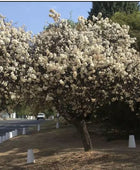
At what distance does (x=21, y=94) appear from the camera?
33.0 ft

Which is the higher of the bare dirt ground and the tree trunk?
the tree trunk

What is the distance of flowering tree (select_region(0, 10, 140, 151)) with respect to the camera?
9.18m

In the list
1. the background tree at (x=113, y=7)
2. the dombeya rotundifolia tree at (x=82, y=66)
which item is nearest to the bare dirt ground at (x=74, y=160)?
the dombeya rotundifolia tree at (x=82, y=66)

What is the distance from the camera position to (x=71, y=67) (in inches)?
359

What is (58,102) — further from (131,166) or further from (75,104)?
(131,166)

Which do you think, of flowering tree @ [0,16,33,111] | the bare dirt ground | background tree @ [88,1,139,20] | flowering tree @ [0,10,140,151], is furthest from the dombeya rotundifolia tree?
background tree @ [88,1,139,20]

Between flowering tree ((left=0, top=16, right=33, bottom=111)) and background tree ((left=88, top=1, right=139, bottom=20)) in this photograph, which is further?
background tree ((left=88, top=1, right=139, bottom=20))

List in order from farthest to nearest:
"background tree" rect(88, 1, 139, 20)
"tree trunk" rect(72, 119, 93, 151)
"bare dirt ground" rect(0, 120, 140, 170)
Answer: "background tree" rect(88, 1, 139, 20), "tree trunk" rect(72, 119, 93, 151), "bare dirt ground" rect(0, 120, 140, 170)

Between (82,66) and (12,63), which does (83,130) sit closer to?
(82,66)

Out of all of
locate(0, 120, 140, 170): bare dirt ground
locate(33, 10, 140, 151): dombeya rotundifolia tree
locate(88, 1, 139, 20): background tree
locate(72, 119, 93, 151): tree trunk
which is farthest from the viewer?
locate(88, 1, 139, 20): background tree

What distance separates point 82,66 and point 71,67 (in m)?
0.33

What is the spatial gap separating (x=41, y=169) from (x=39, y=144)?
665 cm

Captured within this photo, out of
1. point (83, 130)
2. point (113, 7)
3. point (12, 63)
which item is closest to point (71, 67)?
point (12, 63)

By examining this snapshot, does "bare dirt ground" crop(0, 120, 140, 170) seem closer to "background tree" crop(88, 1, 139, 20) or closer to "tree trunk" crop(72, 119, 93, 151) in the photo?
"tree trunk" crop(72, 119, 93, 151)
